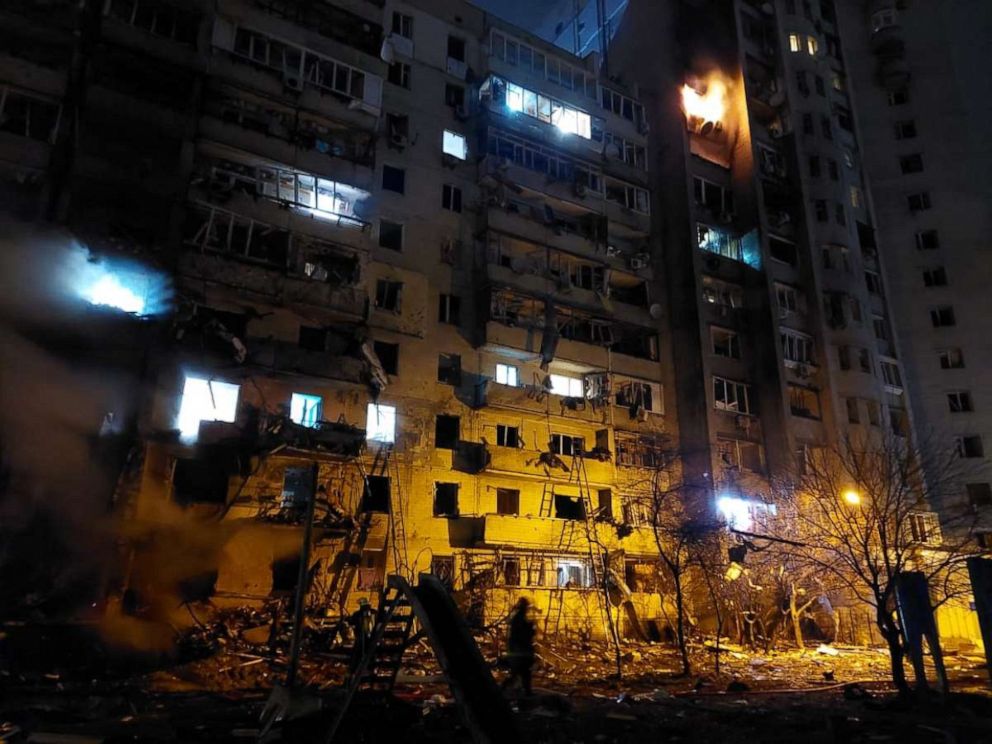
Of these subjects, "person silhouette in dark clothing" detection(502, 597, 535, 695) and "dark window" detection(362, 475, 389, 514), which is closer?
"person silhouette in dark clothing" detection(502, 597, 535, 695)

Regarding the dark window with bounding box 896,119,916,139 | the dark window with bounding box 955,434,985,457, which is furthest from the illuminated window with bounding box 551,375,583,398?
the dark window with bounding box 896,119,916,139

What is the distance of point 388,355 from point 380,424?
113 inches

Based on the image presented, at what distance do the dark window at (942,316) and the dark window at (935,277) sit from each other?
1.65 meters

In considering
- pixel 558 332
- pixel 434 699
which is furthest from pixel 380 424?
pixel 434 699

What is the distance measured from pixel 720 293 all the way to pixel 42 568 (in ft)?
105

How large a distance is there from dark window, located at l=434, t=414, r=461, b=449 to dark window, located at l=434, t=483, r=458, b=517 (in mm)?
1549

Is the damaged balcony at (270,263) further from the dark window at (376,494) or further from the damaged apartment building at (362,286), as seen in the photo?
the dark window at (376,494)

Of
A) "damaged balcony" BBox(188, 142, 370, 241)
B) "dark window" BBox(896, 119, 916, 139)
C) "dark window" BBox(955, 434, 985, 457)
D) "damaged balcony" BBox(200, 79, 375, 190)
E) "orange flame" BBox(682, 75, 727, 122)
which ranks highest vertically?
"dark window" BBox(896, 119, 916, 139)

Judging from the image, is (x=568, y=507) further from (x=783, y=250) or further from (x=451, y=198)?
(x=783, y=250)

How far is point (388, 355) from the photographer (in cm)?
2694

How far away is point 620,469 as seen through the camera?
31109 millimetres

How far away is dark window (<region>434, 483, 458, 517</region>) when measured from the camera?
26430 mm

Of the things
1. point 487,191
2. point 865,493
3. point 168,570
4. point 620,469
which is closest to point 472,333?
point 487,191

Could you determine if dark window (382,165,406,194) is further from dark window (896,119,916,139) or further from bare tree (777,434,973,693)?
dark window (896,119,916,139)
